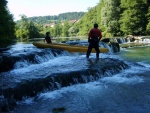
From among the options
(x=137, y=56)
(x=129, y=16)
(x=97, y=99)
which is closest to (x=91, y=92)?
(x=97, y=99)

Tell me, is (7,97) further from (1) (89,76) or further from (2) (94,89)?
(1) (89,76)

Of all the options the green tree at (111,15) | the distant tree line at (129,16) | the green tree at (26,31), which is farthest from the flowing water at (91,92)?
the green tree at (26,31)

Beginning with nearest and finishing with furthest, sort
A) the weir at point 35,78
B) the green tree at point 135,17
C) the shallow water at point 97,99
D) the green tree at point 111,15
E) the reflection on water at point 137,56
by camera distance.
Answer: the shallow water at point 97,99 → the weir at point 35,78 → the reflection on water at point 137,56 → the green tree at point 135,17 → the green tree at point 111,15

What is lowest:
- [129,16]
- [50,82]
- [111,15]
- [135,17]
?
[50,82]

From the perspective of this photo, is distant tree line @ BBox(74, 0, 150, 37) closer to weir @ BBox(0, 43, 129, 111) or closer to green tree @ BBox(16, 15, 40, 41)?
weir @ BBox(0, 43, 129, 111)

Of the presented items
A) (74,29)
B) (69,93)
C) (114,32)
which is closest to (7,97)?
(69,93)

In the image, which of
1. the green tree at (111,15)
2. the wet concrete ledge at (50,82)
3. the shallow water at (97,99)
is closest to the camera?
the shallow water at (97,99)

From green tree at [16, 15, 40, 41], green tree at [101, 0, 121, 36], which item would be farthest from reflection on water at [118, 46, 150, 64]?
green tree at [16, 15, 40, 41]

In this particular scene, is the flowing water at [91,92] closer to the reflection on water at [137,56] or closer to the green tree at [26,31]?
the reflection on water at [137,56]

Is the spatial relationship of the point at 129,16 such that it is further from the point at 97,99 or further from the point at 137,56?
the point at 97,99

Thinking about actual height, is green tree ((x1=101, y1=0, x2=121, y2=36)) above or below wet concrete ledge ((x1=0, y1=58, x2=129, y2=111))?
above

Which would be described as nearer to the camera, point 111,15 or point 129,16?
point 129,16

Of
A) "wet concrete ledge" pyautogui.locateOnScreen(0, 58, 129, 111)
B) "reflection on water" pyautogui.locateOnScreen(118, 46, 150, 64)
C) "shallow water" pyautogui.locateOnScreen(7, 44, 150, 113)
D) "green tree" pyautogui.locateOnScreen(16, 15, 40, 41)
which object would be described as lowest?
"reflection on water" pyautogui.locateOnScreen(118, 46, 150, 64)

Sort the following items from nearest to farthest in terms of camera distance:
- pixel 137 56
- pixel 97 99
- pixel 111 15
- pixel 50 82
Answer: pixel 97 99 < pixel 50 82 < pixel 137 56 < pixel 111 15
